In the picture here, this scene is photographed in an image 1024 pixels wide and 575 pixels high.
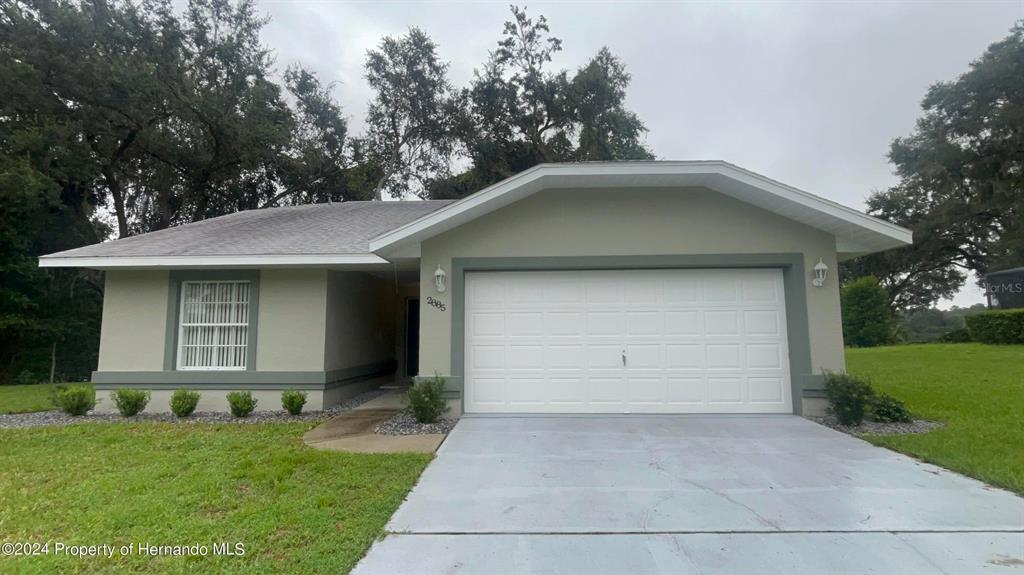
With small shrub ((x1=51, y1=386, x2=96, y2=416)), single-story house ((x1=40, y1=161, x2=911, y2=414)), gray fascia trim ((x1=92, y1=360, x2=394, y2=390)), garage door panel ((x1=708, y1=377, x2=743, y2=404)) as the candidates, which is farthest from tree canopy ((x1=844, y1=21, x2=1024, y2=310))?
small shrub ((x1=51, y1=386, x2=96, y2=416))

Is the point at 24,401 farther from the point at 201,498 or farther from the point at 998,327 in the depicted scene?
the point at 998,327

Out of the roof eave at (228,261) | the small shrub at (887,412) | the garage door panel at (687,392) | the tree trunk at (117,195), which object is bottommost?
the small shrub at (887,412)

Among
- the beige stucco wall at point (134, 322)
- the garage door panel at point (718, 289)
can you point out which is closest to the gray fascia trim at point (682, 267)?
the garage door panel at point (718, 289)

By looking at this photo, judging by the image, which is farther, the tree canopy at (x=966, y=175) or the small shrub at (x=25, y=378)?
the tree canopy at (x=966, y=175)

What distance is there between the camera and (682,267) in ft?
25.2

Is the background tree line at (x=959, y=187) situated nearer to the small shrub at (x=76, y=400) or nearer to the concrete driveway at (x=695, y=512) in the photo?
the concrete driveway at (x=695, y=512)

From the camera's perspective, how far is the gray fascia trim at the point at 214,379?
8562 millimetres

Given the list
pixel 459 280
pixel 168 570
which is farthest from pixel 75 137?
pixel 168 570

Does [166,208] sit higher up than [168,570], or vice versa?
[166,208]

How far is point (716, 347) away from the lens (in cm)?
762

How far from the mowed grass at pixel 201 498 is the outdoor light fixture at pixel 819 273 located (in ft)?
20.2

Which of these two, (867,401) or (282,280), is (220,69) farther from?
(867,401)

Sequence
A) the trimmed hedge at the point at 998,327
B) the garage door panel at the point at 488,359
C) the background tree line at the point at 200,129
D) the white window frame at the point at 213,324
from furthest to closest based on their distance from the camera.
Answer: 1. the trimmed hedge at the point at 998,327
2. the background tree line at the point at 200,129
3. the white window frame at the point at 213,324
4. the garage door panel at the point at 488,359

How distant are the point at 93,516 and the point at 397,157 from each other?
2132 centimetres
